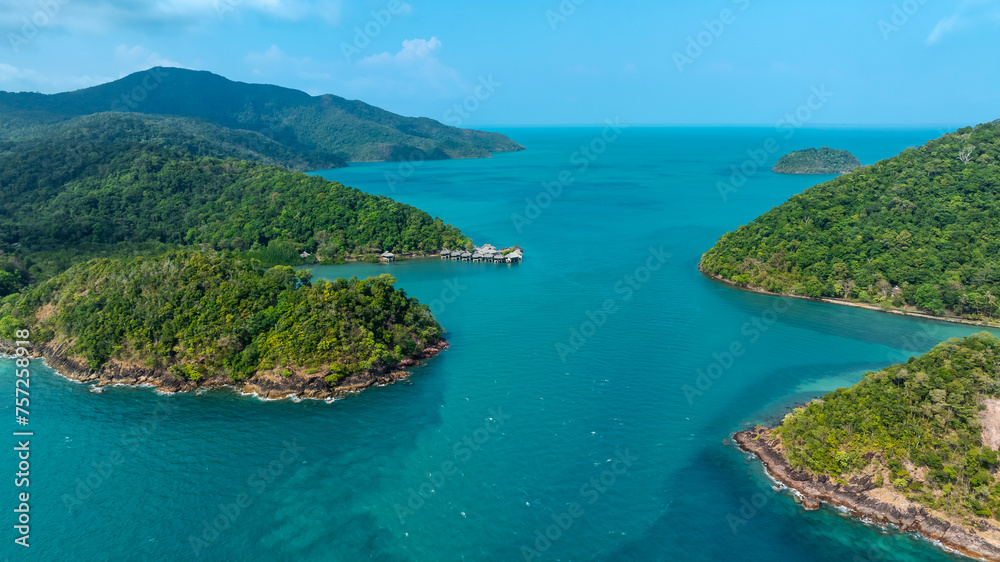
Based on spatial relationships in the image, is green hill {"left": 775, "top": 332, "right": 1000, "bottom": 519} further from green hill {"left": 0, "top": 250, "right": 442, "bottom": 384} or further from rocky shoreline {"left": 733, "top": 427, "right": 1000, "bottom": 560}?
green hill {"left": 0, "top": 250, "right": 442, "bottom": 384}

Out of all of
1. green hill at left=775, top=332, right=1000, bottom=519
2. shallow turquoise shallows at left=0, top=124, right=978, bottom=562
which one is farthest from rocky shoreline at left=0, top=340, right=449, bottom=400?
green hill at left=775, top=332, right=1000, bottom=519

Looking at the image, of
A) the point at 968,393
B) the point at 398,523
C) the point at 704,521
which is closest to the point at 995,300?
the point at 968,393

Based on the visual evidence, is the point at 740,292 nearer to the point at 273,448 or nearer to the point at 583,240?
the point at 583,240

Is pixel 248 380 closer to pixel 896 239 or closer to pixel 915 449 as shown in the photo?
pixel 915 449

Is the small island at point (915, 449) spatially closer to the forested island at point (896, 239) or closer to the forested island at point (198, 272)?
the forested island at point (896, 239)

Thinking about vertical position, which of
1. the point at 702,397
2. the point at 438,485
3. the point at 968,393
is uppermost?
the point at 968,393
